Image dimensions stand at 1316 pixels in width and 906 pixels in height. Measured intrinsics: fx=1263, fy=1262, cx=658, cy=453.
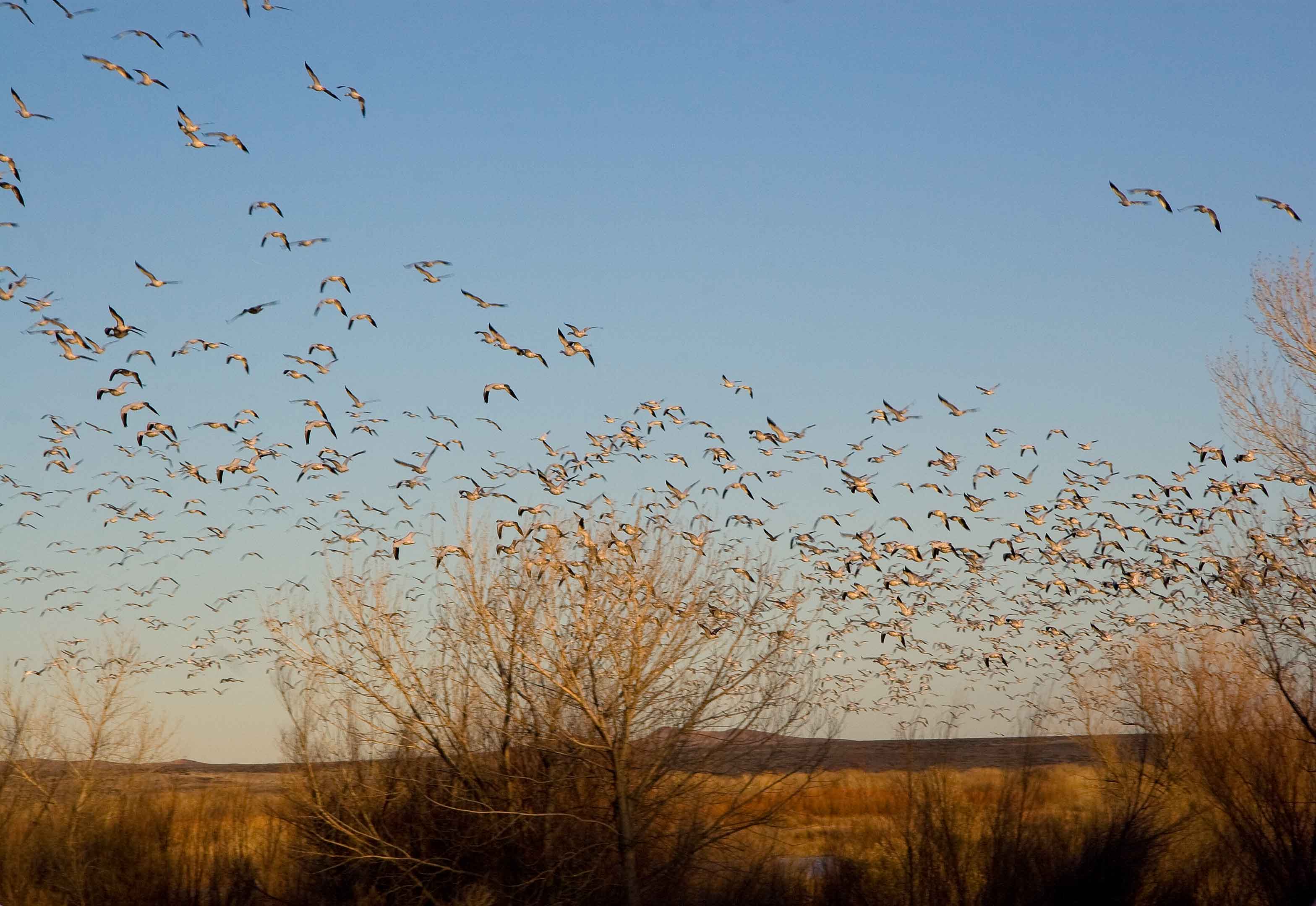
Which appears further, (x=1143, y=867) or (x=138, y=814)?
(x=138, y=814)

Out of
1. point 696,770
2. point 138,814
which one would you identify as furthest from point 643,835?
point 138,814

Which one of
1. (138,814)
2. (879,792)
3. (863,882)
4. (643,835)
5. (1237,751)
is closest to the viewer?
(643,835)

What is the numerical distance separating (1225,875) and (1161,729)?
290 centimetres

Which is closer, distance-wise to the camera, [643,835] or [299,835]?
[643,835]

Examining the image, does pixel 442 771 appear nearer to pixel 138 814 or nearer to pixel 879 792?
pixel 138 814

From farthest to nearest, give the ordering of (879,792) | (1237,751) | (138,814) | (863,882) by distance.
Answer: (879,792), (138,814), (863,882), (1237,751)

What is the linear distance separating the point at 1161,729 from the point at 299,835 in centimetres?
1543

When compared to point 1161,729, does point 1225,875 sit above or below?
below

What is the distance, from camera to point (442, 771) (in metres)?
19.4

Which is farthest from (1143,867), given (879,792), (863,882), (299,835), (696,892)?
(879,792)

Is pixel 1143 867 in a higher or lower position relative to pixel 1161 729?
lower

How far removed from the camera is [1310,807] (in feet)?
64.0

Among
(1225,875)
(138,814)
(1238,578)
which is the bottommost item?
(1225,875)

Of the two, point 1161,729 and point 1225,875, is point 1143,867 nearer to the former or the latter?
point 1225,875
